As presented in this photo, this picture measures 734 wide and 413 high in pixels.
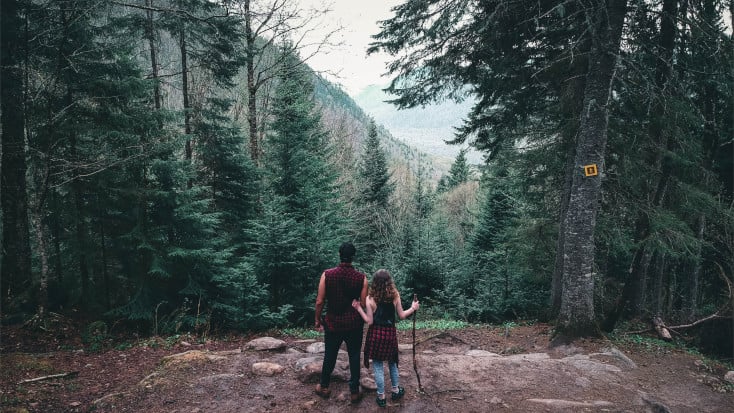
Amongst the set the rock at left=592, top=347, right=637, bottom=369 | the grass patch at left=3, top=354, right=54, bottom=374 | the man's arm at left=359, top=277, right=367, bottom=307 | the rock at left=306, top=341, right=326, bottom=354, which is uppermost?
the man's arm at left=359, top=277, right=367, bottom=307

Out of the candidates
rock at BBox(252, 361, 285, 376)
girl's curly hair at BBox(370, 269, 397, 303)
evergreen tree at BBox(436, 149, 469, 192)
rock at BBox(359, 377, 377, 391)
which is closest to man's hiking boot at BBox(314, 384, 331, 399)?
rock at BBox(359, 377, 377, 391)

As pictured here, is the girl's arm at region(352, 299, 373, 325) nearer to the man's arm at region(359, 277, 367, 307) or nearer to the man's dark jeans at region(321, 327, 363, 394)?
the man's arm at region(359, 277, 367, 307)

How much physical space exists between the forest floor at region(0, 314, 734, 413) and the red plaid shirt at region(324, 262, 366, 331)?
3.86 ft

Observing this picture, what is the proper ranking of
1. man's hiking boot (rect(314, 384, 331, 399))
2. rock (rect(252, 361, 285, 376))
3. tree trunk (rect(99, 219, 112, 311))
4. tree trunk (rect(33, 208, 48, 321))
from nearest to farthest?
man's hiking boot (rect(314, 384, 331, 399)) < rock (rect(252, 361, 285, 376)) < tree trunk (rect(33, 208, 48, 321)) < tree trunk (rect(99, 219, 112, 311))

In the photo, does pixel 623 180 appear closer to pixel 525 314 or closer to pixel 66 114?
pixel 525 314

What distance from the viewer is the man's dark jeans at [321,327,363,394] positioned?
4.59 metres

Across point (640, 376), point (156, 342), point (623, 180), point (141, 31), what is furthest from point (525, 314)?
point (141, 31)

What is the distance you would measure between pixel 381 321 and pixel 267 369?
91.2 inches

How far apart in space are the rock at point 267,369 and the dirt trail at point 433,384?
0.05 feet

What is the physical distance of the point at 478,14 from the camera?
7.85 m

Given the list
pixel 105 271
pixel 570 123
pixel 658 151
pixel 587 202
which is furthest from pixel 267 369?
pixel 658 151

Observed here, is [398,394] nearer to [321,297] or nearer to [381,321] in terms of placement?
[381,321]

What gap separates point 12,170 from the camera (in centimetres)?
845

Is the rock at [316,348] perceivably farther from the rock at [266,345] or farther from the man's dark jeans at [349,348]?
the man's dark jeans at [349,348]
